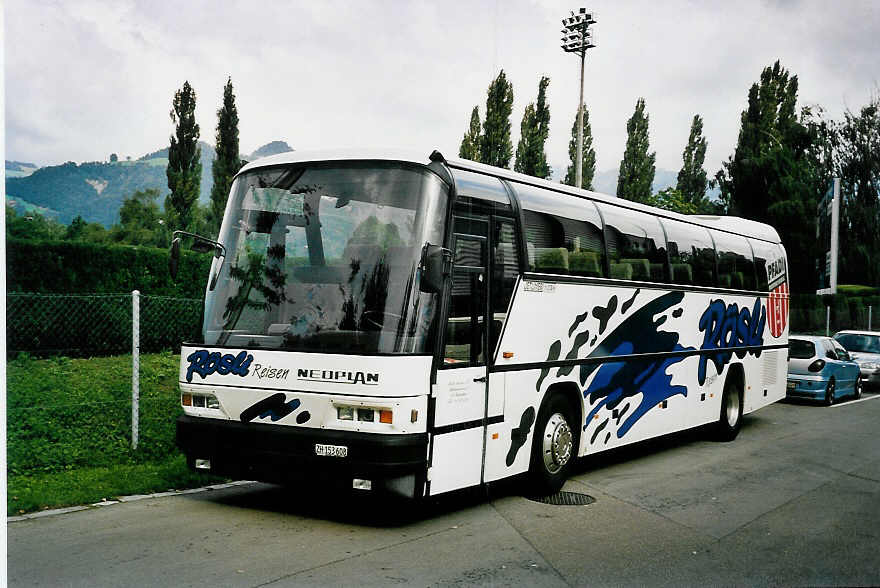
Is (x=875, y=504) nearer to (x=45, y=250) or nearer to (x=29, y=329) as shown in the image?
(x=29, y=329)

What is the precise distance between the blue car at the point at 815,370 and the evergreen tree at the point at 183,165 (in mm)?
43154

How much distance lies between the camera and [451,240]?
7.94m

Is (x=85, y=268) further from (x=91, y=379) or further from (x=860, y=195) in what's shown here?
(x=860, y=195)

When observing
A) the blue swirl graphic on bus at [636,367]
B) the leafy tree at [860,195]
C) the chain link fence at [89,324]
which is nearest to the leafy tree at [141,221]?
the leafy tree at [860,195]

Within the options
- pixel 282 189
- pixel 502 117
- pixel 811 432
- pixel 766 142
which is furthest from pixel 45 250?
pixel 766 142

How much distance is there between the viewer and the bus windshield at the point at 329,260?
293 inches

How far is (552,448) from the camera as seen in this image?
946 cm

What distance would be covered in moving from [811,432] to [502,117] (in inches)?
1454

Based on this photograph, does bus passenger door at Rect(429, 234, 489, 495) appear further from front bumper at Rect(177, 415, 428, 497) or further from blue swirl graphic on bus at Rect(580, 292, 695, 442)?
blue swirl graphic on bus at Rect(580, 292, 695, 442)

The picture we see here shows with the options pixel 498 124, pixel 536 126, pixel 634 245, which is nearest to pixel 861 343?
pixel 634 245

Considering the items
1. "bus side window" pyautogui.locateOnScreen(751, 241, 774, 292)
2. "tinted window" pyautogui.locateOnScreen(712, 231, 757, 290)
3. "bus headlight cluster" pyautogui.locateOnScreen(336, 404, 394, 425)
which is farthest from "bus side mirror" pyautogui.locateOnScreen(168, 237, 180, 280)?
"bus side window" pyautogui.locateOnScreen(751, 241, 774, 292)

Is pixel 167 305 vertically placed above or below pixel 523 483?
above

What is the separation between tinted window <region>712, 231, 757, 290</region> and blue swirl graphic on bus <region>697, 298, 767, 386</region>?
0.38m

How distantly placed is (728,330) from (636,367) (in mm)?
3788
